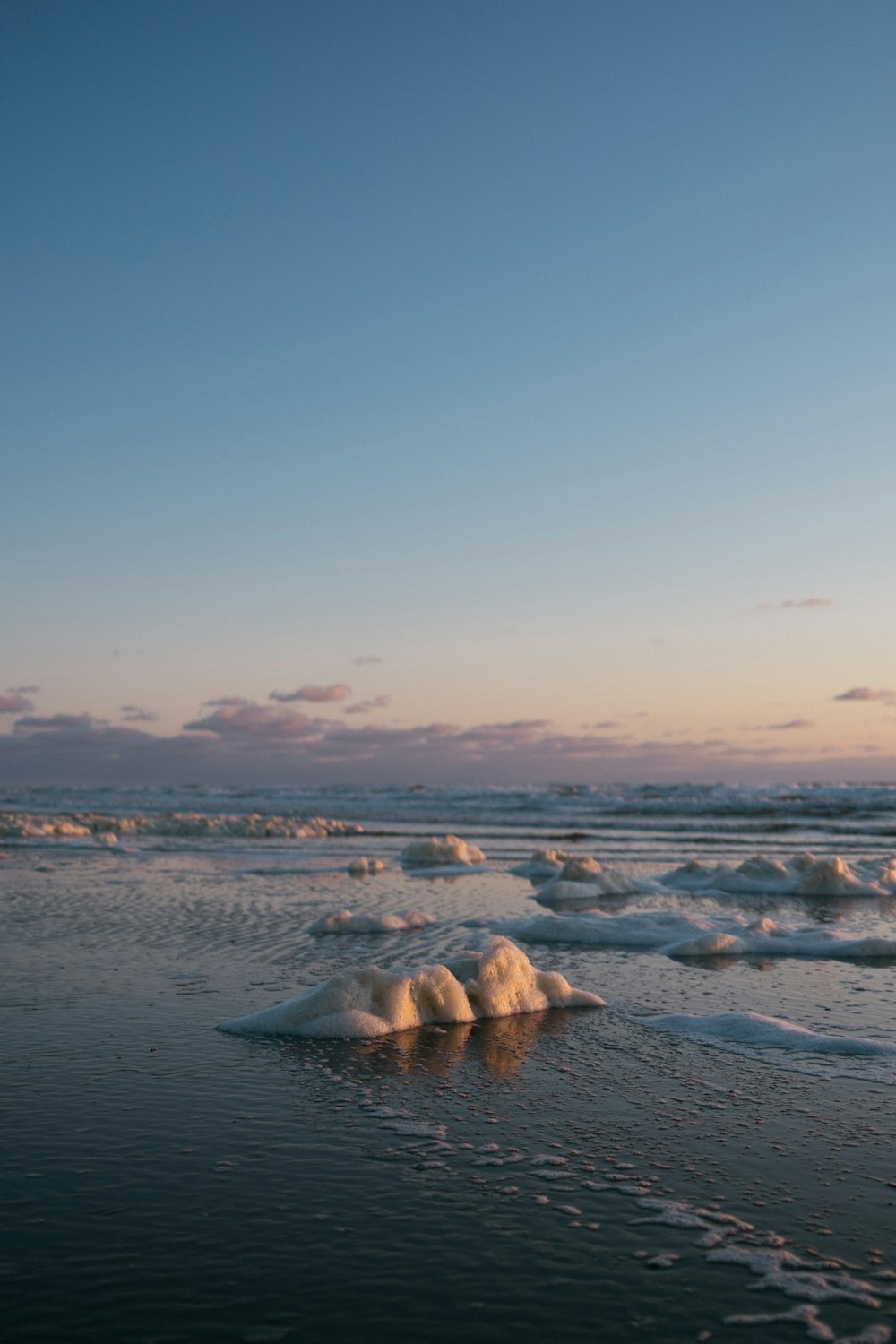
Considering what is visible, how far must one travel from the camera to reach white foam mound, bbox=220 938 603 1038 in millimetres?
6621

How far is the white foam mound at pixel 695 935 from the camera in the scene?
10.1 m

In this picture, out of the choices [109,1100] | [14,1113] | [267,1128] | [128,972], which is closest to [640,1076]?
[267,1128]

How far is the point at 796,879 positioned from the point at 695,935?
19.9ft

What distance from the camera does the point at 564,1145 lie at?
4648 millimetres

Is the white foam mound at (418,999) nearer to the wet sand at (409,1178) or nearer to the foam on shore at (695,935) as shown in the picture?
the wet sand at (409,1178)

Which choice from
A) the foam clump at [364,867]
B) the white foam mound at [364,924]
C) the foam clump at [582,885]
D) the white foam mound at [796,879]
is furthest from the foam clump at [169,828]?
the white foam mound at [364,924]

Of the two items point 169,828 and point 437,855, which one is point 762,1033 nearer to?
point 437,855

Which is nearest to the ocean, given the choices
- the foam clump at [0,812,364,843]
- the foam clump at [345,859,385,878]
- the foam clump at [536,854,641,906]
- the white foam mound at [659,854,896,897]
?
the foam clump at [536,854,641,906]

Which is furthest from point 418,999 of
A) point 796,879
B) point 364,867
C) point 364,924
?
point 364,867

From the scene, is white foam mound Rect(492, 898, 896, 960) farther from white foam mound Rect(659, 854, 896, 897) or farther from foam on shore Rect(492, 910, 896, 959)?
white foam mound Rect(659, 854, 896, 897)

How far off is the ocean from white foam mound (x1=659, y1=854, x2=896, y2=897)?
4.17 m

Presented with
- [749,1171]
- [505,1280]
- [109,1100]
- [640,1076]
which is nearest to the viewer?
[505,1280]

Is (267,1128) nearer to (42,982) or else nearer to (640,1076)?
(640,1076)

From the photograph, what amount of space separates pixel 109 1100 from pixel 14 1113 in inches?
18.0
